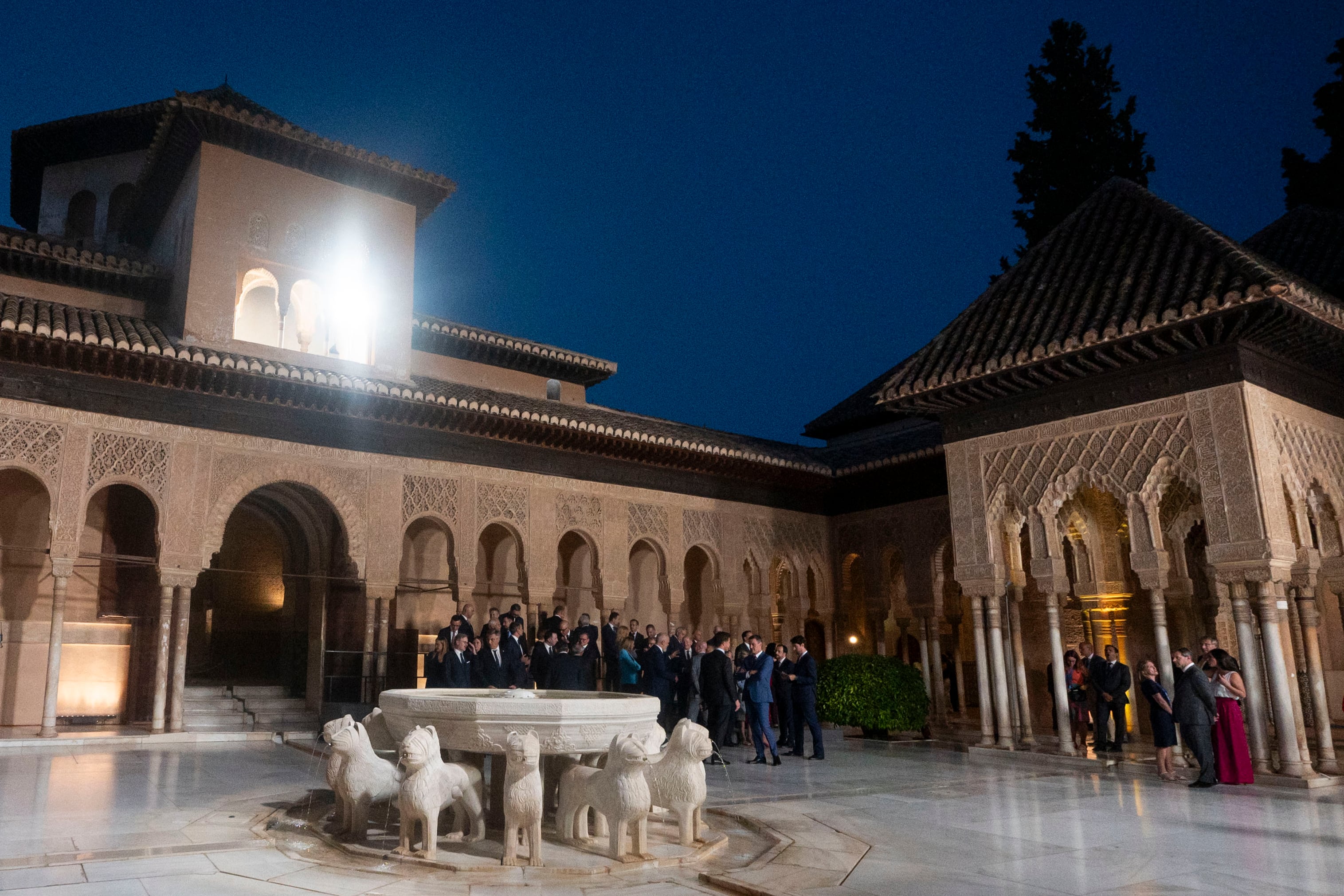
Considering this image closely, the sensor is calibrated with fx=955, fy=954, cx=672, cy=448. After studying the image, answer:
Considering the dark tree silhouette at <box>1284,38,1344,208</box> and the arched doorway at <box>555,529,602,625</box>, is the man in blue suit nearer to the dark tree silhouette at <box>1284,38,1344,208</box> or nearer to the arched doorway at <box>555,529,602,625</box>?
the arched doorway at <box>555,529,602,625</box>

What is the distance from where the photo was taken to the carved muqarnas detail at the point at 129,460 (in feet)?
39.7

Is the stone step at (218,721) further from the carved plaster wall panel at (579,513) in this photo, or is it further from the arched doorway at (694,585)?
the arched doorway at (694,585)

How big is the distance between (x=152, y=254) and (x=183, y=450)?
5.81m

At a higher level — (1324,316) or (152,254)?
(152,254)

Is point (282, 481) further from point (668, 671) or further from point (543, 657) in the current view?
point (668, 671)

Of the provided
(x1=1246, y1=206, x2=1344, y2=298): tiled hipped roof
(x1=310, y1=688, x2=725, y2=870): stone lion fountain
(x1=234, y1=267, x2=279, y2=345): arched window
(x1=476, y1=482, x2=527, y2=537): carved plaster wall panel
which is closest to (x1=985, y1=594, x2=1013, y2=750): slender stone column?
(x1=310, y1=688, x2=725, y2=870): stone lion fountain

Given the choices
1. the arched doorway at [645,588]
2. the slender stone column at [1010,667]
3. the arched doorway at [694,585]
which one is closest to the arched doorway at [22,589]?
the arched doorway at [645,588]

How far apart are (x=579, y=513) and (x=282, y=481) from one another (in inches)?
191

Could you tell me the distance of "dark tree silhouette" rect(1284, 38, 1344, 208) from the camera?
69.7 ft

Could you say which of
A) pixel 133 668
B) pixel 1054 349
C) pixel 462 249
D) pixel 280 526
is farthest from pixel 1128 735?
pixel 462 249

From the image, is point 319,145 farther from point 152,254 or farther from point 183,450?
point 183,450

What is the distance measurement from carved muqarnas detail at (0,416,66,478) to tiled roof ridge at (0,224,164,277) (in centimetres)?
367

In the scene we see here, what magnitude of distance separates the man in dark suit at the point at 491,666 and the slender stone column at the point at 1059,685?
6785 millimetres

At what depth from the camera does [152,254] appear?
1664 centimetres
